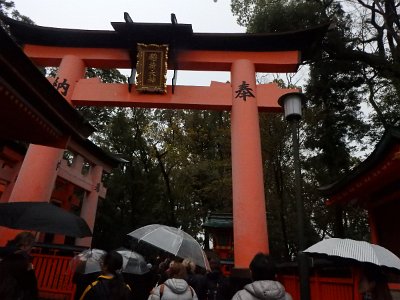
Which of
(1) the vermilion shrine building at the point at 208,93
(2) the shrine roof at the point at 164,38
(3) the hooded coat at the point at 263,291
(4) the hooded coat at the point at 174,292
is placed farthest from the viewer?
(2) the shrine roof at the point at 164,38

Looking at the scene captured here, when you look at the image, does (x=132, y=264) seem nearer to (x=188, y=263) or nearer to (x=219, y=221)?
(x=188, y=263)

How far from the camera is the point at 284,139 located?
41.4 feet

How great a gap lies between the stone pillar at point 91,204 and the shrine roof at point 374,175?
9.88 metres

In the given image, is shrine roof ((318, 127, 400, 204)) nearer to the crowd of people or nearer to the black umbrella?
the crowd of people

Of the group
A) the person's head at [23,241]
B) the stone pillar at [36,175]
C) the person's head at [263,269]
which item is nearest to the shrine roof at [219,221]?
the stone pillar at [36,175]

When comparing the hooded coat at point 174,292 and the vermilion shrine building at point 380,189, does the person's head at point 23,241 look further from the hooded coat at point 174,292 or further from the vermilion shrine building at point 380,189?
the vermilion shrine building at point 380,189

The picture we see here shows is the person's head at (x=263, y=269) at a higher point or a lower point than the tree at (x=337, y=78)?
lower

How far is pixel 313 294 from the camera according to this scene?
18.9 feet

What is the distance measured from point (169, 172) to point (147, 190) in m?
2.06

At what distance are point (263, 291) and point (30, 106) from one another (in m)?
3.44

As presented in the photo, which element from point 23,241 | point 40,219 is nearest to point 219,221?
point 40,219

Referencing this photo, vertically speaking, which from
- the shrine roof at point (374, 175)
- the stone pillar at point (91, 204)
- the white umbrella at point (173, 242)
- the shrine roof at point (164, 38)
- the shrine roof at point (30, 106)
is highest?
the shrine roof at point (164, 38)

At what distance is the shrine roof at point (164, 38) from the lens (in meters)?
9.68

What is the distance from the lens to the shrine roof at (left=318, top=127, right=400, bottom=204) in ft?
16.6
